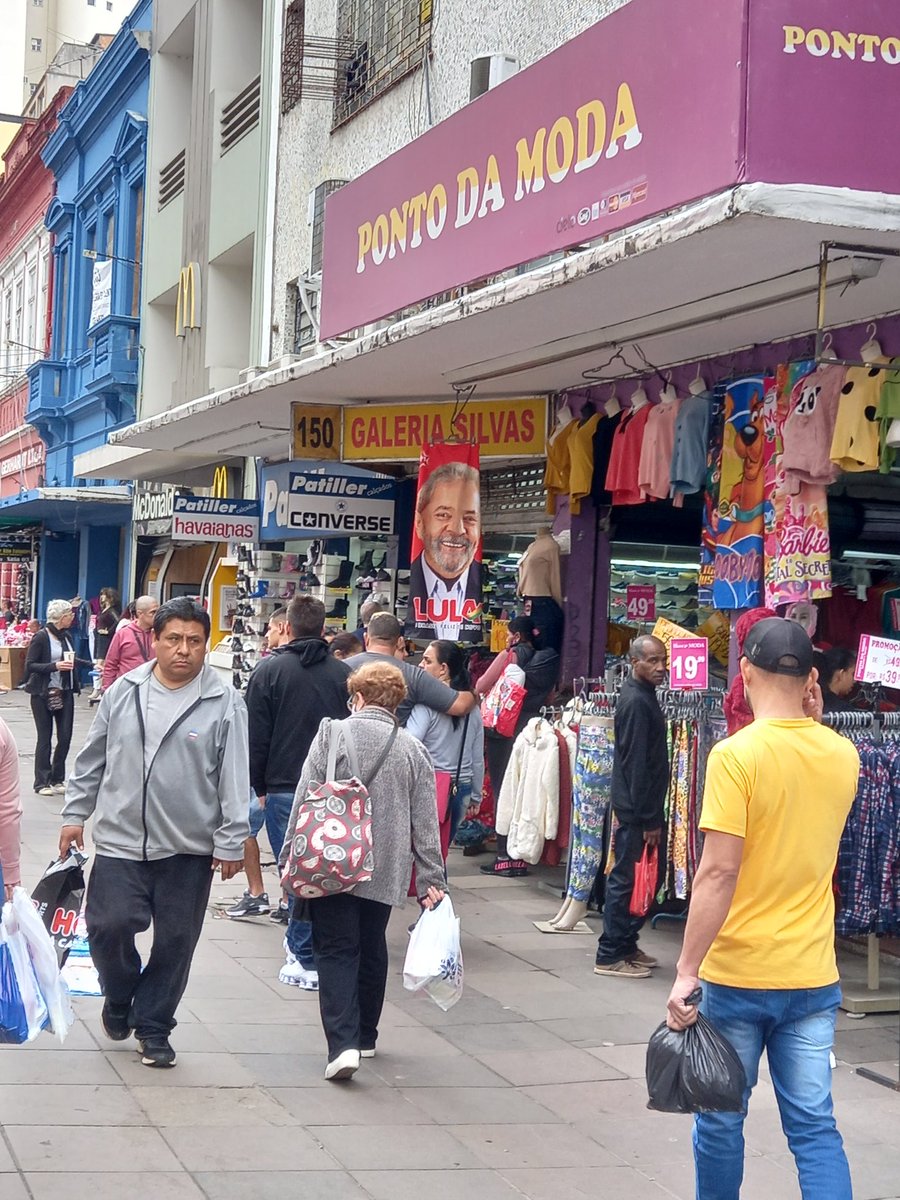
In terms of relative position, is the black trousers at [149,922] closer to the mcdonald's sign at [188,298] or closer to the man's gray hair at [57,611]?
the man's gray hair at [57,611]

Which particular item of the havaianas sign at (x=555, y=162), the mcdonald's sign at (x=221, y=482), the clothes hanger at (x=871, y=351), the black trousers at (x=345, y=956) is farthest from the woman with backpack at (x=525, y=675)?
the mcdonald's sign at (x=221, y=482)

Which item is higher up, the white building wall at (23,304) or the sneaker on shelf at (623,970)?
the white building wall at (23,304)

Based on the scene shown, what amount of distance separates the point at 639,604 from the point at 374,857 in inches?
220

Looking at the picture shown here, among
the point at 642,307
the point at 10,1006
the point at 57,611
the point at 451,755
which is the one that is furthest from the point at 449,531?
the point at 10,1006

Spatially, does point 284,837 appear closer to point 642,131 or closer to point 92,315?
point 642,131

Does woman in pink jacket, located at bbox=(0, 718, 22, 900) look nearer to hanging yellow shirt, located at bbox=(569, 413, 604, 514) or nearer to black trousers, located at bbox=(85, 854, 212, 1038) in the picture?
black trousers, located at bbox=(85, 854, 212, 1038)

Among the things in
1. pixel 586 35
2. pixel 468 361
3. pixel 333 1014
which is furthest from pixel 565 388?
pixel 333 1014

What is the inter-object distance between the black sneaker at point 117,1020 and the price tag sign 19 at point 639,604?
5970 mm

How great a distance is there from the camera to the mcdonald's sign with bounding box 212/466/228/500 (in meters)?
18.6

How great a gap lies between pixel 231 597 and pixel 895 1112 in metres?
15.4

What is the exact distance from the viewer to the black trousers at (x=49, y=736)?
45.1 ft

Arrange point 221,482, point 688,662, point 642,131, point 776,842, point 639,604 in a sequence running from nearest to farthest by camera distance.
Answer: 1. point 776,842
2. point 642,131
3. point 688,662
4. point 639,604
5. point 221,482

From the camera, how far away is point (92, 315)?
25.4 metres

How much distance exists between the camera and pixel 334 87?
52.5ft
